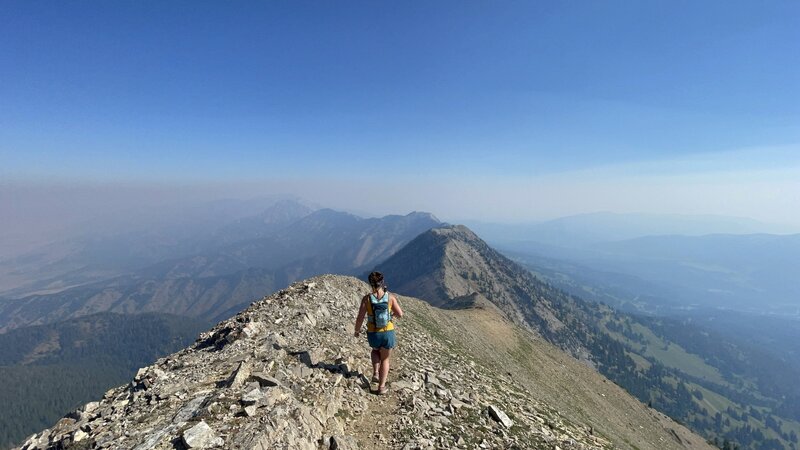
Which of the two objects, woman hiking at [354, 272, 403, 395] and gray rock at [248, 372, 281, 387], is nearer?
gray rock at [248, 372, 281, 387]

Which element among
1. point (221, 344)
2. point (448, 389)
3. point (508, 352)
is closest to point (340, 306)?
point (221, 344)

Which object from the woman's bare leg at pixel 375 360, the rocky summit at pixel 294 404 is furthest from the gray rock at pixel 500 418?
the woman's bare leg at pixel 375 360

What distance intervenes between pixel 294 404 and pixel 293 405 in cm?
10

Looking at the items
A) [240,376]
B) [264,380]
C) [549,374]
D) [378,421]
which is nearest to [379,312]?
[378,421]

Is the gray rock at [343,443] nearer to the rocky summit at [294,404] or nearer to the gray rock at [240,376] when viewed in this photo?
the rocky summit at [294,404]

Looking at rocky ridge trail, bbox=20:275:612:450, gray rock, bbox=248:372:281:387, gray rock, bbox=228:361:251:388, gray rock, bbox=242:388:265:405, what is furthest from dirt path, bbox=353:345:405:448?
gray rock, bbox=228:361:251:388

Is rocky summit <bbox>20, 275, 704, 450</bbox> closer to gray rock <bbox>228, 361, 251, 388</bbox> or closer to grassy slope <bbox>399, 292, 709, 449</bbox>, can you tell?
gray rock <bbox>228, 361, 251, 388</bbox>

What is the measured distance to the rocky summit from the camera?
1183 centimetres

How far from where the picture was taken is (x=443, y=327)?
47219mm

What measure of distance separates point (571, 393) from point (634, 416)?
17591 mm

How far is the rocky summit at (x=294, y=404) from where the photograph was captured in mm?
11828

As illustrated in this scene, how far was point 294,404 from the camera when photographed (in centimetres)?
1301

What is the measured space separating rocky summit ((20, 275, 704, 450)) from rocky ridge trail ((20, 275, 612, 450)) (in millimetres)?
49

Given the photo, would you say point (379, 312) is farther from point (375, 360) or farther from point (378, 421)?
point (378, 421)
